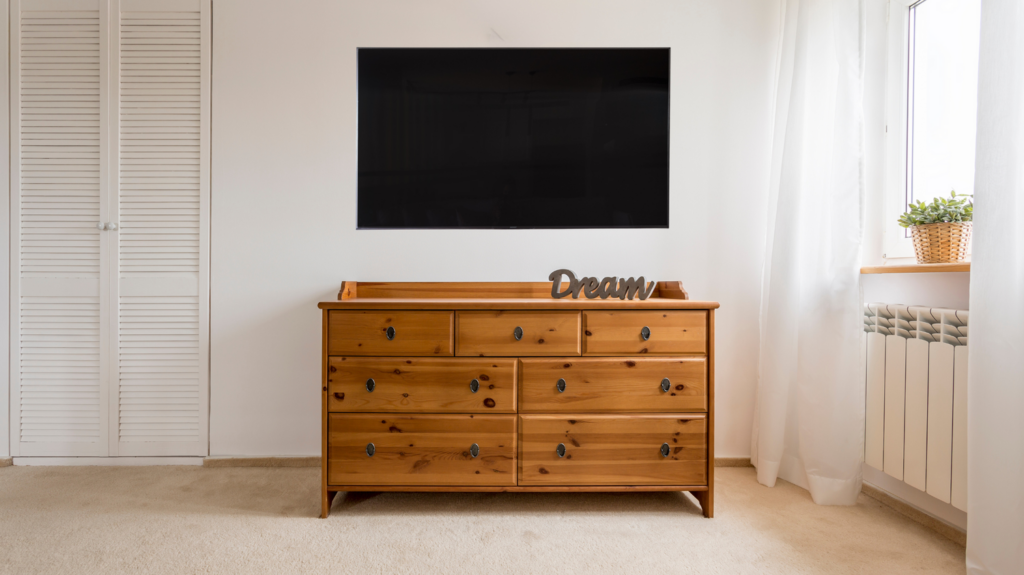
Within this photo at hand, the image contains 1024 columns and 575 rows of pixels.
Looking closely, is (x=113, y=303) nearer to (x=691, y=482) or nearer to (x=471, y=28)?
(x=471, y=28)

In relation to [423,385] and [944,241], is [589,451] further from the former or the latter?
[944,241]

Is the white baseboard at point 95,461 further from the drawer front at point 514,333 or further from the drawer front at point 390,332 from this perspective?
the drawer front at point 514,333

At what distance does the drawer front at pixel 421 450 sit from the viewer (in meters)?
1.80

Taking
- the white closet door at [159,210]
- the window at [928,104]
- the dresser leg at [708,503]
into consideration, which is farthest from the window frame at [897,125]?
the white closet door at [159,210]

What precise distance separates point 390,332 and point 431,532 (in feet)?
2.40

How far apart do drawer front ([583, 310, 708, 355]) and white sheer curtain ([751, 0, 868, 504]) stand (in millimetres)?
544

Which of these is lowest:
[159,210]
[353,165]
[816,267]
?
[816,267]

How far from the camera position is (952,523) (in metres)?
1.70

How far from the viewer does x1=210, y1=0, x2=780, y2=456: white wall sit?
7.51ft

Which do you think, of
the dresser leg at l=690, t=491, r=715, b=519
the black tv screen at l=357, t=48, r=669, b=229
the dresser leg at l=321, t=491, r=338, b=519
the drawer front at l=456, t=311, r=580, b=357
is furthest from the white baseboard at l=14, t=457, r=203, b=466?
the dresser leg at l=690, t=491, r=715, b=519

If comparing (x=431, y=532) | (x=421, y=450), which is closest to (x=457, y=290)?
(x=421, y=450)

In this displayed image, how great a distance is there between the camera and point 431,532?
1.73m

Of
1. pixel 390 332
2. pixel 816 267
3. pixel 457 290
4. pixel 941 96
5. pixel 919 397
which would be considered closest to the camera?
pixel 919 397

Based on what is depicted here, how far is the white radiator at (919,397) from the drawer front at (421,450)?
1.42m
